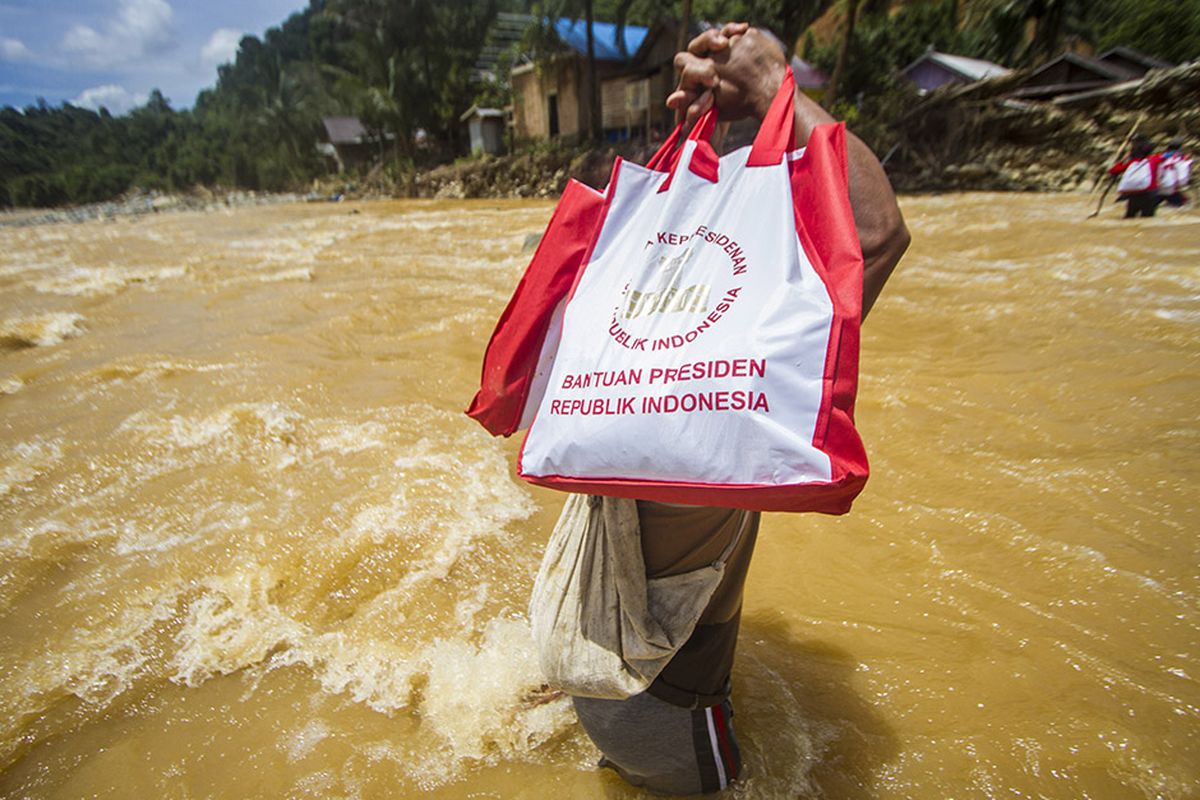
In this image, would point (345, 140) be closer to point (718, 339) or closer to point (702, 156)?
point (702, 156)

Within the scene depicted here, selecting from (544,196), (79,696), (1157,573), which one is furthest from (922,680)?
(544,196)

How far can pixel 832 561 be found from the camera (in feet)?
7.45

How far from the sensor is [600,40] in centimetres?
2352

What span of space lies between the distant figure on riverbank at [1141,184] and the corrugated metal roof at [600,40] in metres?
18.6

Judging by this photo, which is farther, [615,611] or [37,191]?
[37,191]

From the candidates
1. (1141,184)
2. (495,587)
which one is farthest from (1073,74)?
(495,587)

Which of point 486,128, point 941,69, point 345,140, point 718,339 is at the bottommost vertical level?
point 718,339

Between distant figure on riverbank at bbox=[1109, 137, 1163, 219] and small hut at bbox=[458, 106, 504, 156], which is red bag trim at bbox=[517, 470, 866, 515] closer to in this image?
distant figure on riverbank at bbox=[1109, 137, 1163, 219]

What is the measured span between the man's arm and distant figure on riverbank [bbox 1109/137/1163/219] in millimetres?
10397

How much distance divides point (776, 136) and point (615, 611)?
0.91 m

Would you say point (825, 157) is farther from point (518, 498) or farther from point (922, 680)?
point (518, 498)

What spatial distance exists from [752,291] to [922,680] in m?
1.48

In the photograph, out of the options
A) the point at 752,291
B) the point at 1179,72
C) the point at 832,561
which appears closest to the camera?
the point at 752,291

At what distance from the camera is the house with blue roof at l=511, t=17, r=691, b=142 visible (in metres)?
22.3
